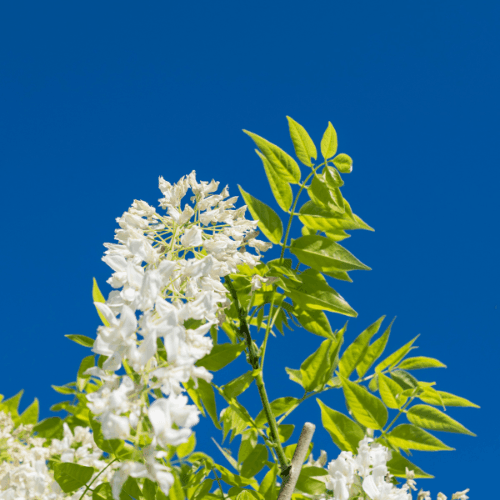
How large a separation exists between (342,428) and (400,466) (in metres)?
0.25

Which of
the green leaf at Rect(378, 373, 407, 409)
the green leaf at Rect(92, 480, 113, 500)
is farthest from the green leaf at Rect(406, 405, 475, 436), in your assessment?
the green leaf at Rect(92, 480, 113, 500)

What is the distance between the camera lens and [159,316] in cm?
106

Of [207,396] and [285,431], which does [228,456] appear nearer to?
[285,431]

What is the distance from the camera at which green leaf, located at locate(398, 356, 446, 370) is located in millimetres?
1642

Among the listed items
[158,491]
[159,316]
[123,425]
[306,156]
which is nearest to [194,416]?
[123,425]

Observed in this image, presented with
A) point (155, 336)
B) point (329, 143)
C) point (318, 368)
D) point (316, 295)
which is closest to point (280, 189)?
point (329, 143)

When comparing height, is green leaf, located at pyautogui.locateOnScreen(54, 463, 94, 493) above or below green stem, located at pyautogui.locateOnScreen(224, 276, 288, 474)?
below

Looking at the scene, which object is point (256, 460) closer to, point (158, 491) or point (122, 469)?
point (158, 491)

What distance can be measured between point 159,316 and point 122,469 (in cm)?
31

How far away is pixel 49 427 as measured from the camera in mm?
2111

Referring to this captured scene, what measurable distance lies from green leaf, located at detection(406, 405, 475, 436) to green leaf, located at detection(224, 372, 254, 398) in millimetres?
539

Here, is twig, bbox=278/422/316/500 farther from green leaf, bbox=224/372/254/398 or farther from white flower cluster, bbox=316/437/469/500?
green leaf, bbox=224/372/254/398

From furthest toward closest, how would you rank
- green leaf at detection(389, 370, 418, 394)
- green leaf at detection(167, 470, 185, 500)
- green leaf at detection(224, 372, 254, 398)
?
green leaf at detection(389, 370, 418, 394)
green leaf at detection(224, 372, 254, 398)
green leaf at detection(167, 470, 185, 500)

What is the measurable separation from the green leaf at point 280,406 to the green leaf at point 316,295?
0.32 metres
